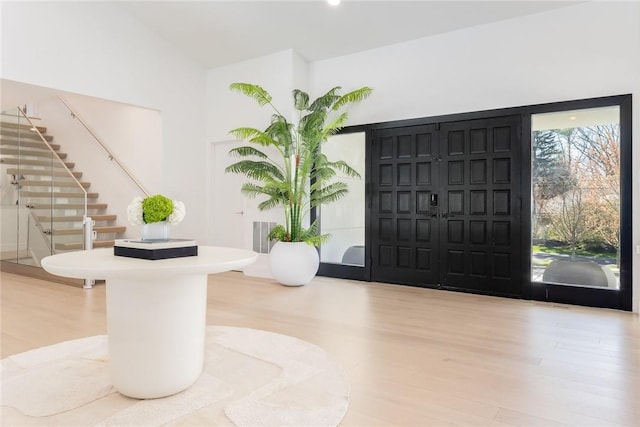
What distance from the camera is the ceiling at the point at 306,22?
4.51 m

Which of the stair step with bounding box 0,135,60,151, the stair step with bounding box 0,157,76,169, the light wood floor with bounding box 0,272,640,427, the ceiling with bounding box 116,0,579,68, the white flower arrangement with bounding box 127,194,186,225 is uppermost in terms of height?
the ceiling with bounding box 116,0,579,68

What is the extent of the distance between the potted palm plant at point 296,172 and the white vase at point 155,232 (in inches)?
108

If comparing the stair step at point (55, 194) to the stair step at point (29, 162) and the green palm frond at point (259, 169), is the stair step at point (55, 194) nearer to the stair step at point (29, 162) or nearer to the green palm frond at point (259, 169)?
the stair step at point (29, 162)

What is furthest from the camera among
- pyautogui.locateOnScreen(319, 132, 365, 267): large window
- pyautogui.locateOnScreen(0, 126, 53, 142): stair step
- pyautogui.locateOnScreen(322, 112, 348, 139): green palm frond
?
pyautogui.locateOnScreen(0, 126, 53, 142): stair step

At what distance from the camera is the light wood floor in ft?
6.57

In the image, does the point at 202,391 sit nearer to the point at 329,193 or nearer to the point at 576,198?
the point at 329,193

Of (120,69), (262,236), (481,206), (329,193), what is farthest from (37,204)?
(481,206)

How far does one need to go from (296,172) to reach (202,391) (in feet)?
11.0

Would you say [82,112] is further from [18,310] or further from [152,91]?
[18,310]

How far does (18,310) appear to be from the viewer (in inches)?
150

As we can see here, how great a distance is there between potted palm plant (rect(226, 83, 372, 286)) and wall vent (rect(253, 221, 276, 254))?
0.53 metres

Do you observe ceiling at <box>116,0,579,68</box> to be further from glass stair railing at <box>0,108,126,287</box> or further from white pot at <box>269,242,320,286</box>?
white pot at <box>269,242,320,286</box>

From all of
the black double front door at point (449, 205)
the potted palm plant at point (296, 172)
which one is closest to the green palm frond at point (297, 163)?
the potted palm plant at point (296, 172)

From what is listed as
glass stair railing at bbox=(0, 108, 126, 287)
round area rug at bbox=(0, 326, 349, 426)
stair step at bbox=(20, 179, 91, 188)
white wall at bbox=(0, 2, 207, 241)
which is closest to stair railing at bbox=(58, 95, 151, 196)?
white wall at bbox=(0, 2, 207, 241)
